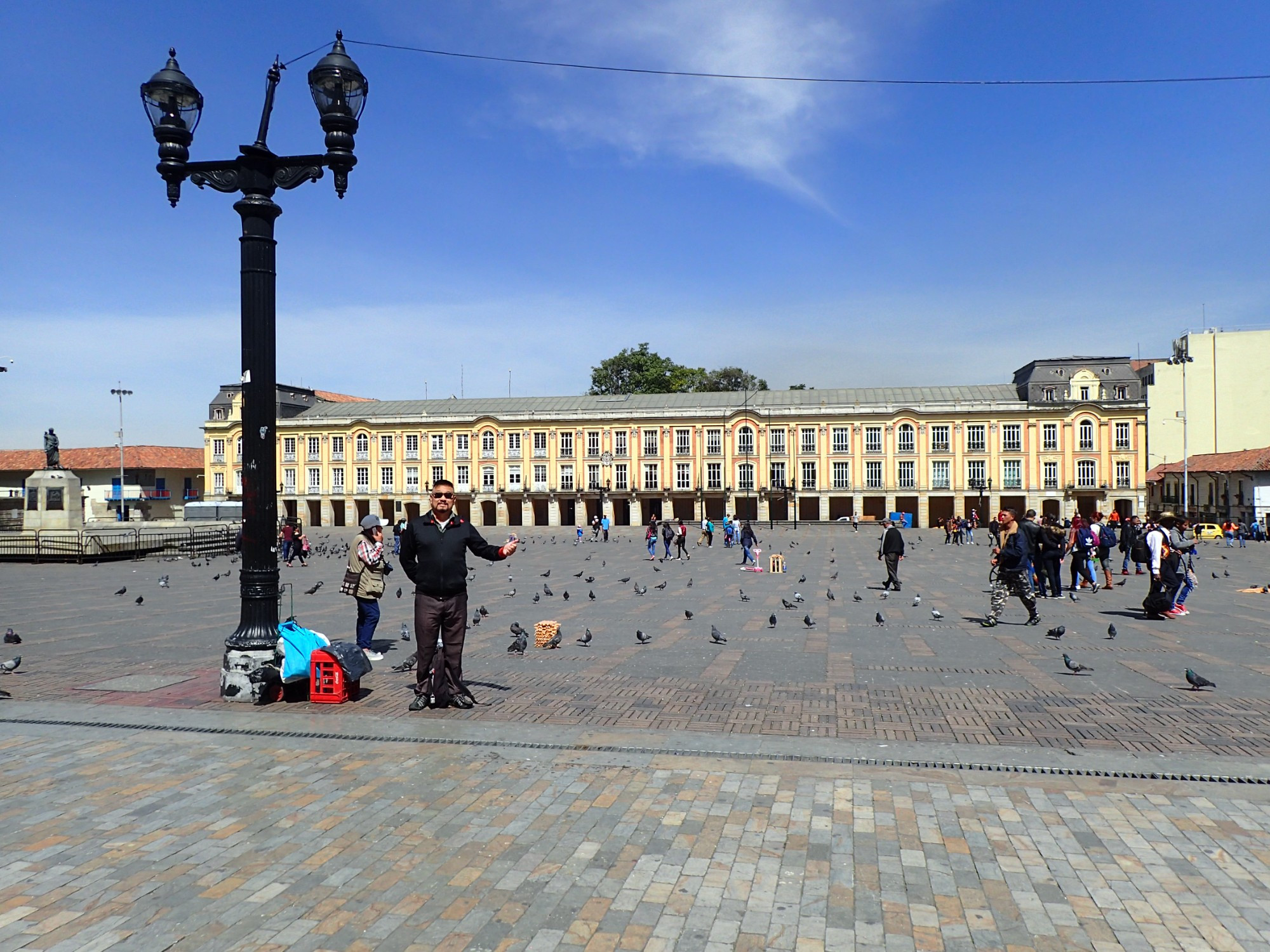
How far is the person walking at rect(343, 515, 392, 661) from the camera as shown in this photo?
10273mm

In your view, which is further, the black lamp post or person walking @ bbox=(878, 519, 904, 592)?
person walking @ bbox=(878, 519, 904, 592)

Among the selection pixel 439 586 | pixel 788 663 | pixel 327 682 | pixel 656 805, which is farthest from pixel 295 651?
pixel 788 663

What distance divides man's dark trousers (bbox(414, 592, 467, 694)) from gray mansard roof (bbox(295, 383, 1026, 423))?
62458 mm

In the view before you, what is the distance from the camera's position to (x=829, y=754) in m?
6.44

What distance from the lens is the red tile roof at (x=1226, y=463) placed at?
53625 millimetres

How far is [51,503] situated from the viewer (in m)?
35.9

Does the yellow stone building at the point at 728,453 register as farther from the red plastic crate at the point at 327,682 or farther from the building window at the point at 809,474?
the red plastic crate at the point at 327,682

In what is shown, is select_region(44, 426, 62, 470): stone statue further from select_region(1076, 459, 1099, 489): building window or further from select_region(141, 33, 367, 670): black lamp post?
select_region(1076, 459, 1099, 489): building window

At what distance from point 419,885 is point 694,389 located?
282 feet

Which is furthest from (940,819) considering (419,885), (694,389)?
(694,389)

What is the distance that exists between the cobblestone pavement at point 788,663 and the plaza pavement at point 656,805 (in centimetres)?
7

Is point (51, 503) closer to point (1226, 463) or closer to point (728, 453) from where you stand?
point (728, 453)

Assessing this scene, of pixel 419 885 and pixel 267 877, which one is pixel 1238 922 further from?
pixel 267 877

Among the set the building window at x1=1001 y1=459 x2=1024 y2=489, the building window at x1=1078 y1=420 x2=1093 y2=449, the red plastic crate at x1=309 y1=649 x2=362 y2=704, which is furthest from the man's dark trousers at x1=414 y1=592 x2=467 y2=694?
the building window at x1=1078 y1=420 x2=1093 y2=449
